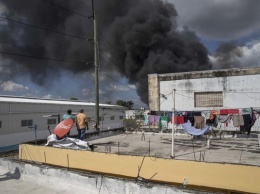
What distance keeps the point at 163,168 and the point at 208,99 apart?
14.9 metres

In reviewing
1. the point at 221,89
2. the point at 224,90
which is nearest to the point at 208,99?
the point at 221,89

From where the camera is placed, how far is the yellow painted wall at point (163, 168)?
21.1 feet

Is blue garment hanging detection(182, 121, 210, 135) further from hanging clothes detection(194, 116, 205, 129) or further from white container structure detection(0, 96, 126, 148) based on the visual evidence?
white container structure detection(0, 96, 126, 148)

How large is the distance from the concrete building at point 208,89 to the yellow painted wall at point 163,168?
14529mm

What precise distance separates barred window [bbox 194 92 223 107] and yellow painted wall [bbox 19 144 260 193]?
1465 centimetres

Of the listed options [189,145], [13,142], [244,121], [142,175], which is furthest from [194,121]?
[13,142]

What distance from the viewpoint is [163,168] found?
7.49 m

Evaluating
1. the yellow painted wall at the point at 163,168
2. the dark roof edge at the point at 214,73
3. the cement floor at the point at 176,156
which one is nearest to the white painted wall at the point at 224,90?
the dark roof edge at the point at 214,73

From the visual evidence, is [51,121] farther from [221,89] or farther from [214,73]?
[221,89]

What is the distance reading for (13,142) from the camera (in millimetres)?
20219

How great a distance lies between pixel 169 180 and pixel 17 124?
1660 centimetres

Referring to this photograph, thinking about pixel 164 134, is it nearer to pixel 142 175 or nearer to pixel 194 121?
pixel 194 121

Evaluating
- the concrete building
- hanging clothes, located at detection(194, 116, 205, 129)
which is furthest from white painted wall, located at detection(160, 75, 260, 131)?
hanging clothes, located at detection(194, 116, 205, 129)

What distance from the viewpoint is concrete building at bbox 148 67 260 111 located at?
64.7 feet
